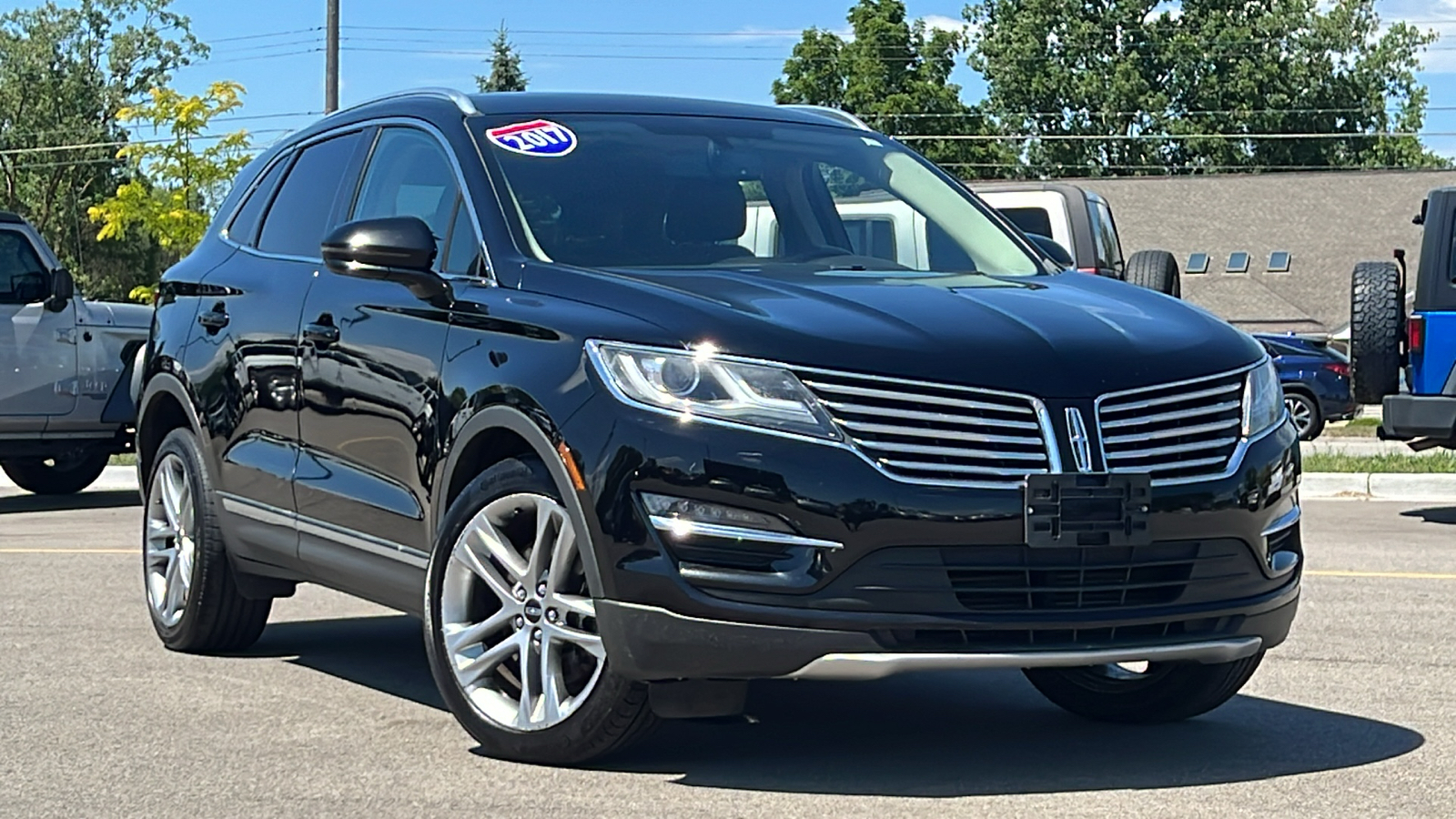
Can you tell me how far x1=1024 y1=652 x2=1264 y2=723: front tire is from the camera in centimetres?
591

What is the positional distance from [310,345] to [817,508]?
2284 mm

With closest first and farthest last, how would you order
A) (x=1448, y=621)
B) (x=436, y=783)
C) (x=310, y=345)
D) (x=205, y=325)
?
(x=436, y=783)
(x=310, y=345)
(x=205, y=325)
(x=1448, y=621)

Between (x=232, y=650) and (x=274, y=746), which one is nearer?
(x=274, y=746)

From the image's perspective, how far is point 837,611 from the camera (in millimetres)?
4840

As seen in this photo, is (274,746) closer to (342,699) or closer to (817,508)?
(342,699)

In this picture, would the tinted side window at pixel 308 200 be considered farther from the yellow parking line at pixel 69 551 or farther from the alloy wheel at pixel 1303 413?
the alloy wheel at pixel 1303 413

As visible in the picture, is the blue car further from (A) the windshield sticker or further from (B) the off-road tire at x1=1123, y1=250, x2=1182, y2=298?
(A) the windshield sticker

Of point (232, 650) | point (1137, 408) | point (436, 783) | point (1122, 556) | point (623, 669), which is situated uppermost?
point (1137, 408)

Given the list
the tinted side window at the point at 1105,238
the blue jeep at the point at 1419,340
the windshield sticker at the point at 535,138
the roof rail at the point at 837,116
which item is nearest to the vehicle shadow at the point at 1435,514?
the blue jeep at the point at 1419,340

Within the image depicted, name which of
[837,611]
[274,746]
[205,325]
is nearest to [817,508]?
[837,611]

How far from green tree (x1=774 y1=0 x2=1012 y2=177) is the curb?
6301cm

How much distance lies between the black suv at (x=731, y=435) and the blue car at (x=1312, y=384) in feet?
70.0

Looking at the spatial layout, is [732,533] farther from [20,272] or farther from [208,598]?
[20,272]

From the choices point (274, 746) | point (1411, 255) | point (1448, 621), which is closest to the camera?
point (274, 746)
